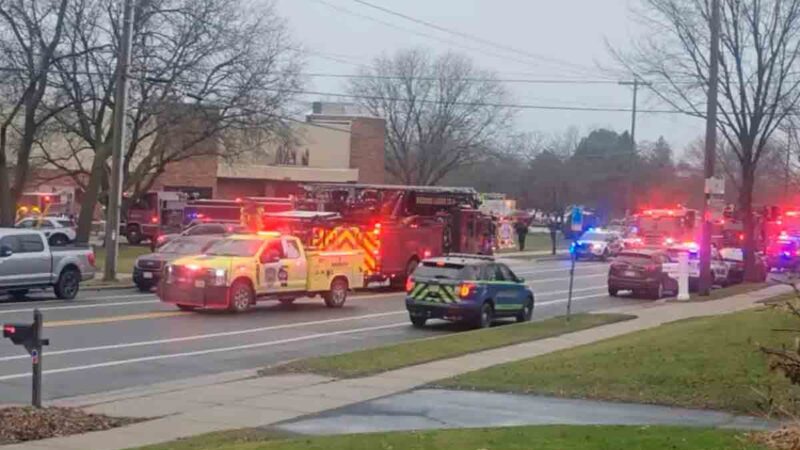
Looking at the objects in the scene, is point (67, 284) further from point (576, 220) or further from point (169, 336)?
point (576, 220)

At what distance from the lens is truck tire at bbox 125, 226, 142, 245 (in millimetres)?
58500

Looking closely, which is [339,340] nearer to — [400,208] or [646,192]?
[400,208]

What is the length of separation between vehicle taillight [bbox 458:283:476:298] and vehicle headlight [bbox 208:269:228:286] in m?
5.32

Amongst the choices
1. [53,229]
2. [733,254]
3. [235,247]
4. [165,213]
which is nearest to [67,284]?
[235,247]

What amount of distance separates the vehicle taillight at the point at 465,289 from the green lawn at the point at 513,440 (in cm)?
1323

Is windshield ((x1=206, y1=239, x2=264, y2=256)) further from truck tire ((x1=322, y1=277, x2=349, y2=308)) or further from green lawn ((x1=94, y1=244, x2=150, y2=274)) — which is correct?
green lawn ((x1=94, y1=244, x2=150, y2=274))

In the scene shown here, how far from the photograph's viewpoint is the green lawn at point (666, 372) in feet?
44.5

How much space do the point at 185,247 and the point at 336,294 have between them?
4948 mm

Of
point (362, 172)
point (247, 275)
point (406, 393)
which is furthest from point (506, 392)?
point (362, 172)

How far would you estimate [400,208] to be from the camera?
3541cm

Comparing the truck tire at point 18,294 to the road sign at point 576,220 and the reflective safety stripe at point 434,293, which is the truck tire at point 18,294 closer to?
the reflective safety stripe at point 434,293

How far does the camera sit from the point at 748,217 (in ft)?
125

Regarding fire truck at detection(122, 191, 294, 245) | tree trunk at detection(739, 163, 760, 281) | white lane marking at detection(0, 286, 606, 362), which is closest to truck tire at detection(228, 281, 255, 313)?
white lane marking at detection(0, 286, 606, 362)

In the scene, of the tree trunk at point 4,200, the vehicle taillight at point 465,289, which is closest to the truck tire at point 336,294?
the vehicle taillight at point 465,289
